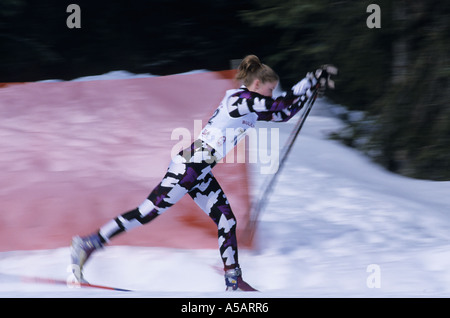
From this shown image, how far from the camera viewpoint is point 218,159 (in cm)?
386

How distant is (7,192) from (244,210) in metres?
1.83

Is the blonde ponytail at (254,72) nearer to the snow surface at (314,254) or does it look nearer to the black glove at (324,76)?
the black glove at (324,76)

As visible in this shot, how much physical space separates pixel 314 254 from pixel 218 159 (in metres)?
1.28

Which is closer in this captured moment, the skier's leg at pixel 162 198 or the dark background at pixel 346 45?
the skier's leg at pixel 162 198

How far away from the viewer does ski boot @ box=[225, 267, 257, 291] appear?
393 centimetres

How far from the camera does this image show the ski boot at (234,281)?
12.9 feet

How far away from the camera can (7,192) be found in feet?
17.4

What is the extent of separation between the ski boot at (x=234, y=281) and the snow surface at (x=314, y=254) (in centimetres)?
15

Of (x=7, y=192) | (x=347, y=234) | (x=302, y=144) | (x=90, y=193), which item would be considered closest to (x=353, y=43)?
(x=302, y=144)
